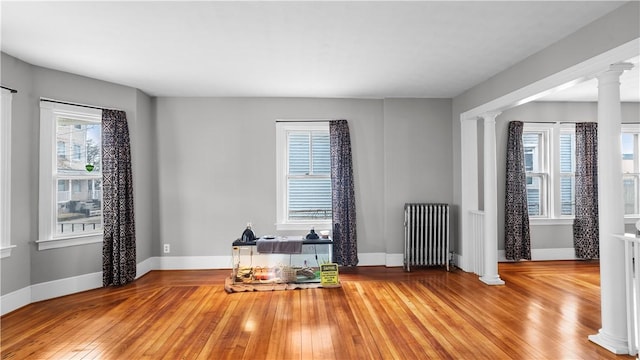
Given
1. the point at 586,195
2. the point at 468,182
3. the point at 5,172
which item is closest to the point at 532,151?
the point at 586,195

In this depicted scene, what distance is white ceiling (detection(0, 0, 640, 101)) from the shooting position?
8.86 feet

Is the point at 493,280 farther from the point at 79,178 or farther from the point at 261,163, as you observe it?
the point at 79,178

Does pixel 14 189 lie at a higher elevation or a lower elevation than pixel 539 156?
lower

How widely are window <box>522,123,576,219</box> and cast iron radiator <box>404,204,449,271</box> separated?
1.80 m

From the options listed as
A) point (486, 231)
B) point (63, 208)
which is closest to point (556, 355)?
point (486, 231)

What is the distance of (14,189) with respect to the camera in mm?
3732

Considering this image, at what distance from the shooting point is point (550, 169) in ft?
19.3

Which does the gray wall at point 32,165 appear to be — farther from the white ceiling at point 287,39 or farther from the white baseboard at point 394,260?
the white baseboard at point 394,260

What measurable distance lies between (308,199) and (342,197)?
57 centimetres

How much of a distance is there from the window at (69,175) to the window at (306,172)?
254cm

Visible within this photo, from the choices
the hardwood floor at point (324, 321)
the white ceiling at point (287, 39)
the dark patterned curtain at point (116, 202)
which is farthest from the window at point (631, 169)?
the dark patterned curtain at point (116, 202)

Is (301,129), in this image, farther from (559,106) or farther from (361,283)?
(559,106)

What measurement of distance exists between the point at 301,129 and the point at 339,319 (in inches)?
121

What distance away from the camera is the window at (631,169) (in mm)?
6012
